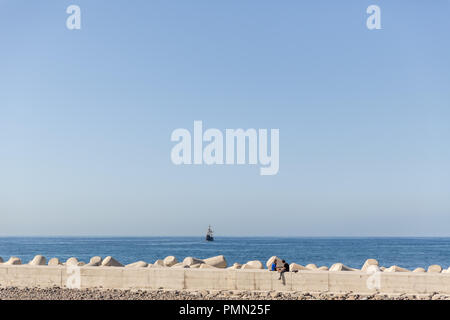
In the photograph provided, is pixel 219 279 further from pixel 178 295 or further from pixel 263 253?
pixel 263 253

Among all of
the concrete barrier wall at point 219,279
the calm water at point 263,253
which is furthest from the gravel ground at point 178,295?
the calm water at point 263,253

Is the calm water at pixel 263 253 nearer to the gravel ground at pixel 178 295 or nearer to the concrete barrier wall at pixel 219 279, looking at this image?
the concrete barrier wall at pixel 219 279

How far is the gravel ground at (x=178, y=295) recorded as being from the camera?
1623 cm

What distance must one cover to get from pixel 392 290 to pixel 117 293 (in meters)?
7.91

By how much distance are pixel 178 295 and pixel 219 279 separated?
1.42 m

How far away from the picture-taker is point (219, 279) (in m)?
17.8

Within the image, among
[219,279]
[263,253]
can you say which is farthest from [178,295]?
[263,253]

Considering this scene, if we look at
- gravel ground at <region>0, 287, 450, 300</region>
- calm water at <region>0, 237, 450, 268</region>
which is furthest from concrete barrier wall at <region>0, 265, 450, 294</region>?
calm water at <region>0, 237, 450, 268</region>

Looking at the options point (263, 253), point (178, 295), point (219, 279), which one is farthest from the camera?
point (263, 253)

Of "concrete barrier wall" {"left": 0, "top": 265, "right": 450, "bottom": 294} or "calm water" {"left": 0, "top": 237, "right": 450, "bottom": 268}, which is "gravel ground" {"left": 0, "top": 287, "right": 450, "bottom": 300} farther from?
"calm water" {"left": 0, "top": 237, "right": 450, "bottom": 268}

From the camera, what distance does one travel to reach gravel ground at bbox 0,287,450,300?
1623 centimetres

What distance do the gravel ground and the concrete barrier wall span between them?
33cm

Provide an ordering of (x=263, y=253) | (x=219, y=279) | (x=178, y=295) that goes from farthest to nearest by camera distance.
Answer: (x=263, y=253), (x=219, y=279), (x=178, y=295)
